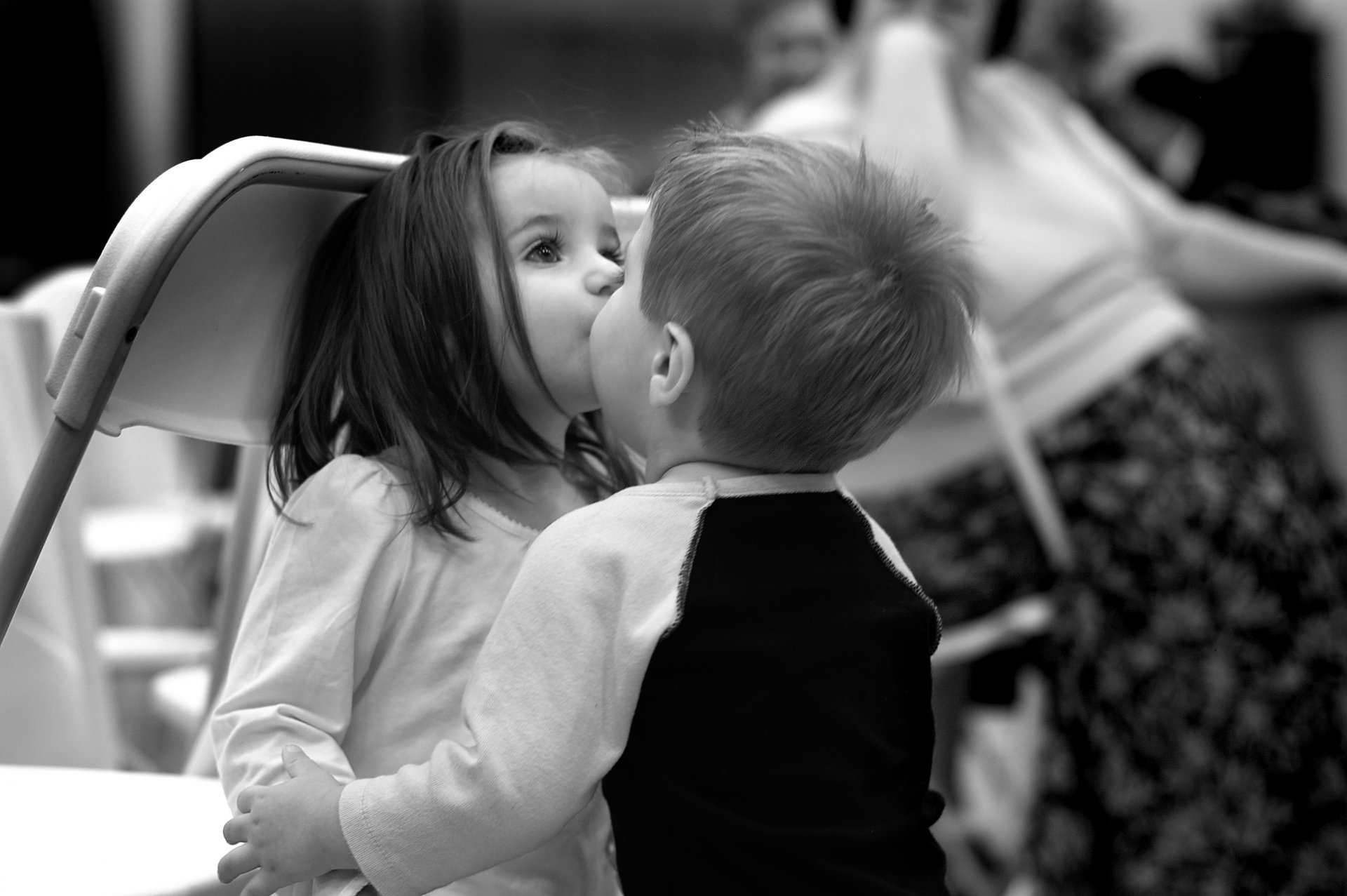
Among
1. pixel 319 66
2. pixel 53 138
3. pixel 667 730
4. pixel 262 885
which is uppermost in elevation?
pixel 667 730

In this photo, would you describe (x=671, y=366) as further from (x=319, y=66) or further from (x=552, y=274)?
(x=319, y=66)

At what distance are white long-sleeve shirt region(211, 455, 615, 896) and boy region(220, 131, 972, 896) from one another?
46mm

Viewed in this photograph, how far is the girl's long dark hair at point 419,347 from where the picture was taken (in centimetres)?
79

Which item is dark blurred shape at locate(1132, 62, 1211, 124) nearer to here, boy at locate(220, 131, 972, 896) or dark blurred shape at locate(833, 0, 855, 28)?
dark blurred shape at locate(833, 0, 855, 28)

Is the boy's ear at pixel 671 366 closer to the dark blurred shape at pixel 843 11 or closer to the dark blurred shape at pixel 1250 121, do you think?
the dark blurred shape at pixel 843 11

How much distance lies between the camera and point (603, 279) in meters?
0.81

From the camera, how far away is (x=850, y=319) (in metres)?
0.68

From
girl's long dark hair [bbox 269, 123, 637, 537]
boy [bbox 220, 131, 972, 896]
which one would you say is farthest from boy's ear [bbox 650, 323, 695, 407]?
girl's long dark hair [bbox 269, 123, 637, 537]

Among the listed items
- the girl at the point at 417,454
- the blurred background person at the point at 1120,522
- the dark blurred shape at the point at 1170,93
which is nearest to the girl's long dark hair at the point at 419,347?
the girl at the point at 417,454

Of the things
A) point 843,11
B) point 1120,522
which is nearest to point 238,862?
point 1120,522

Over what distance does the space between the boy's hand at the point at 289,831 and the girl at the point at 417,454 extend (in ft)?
0.07

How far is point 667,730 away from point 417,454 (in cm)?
21

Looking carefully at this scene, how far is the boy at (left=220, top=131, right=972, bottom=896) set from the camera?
68 centimetres

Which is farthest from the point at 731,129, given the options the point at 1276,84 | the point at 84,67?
the point at 84,67
